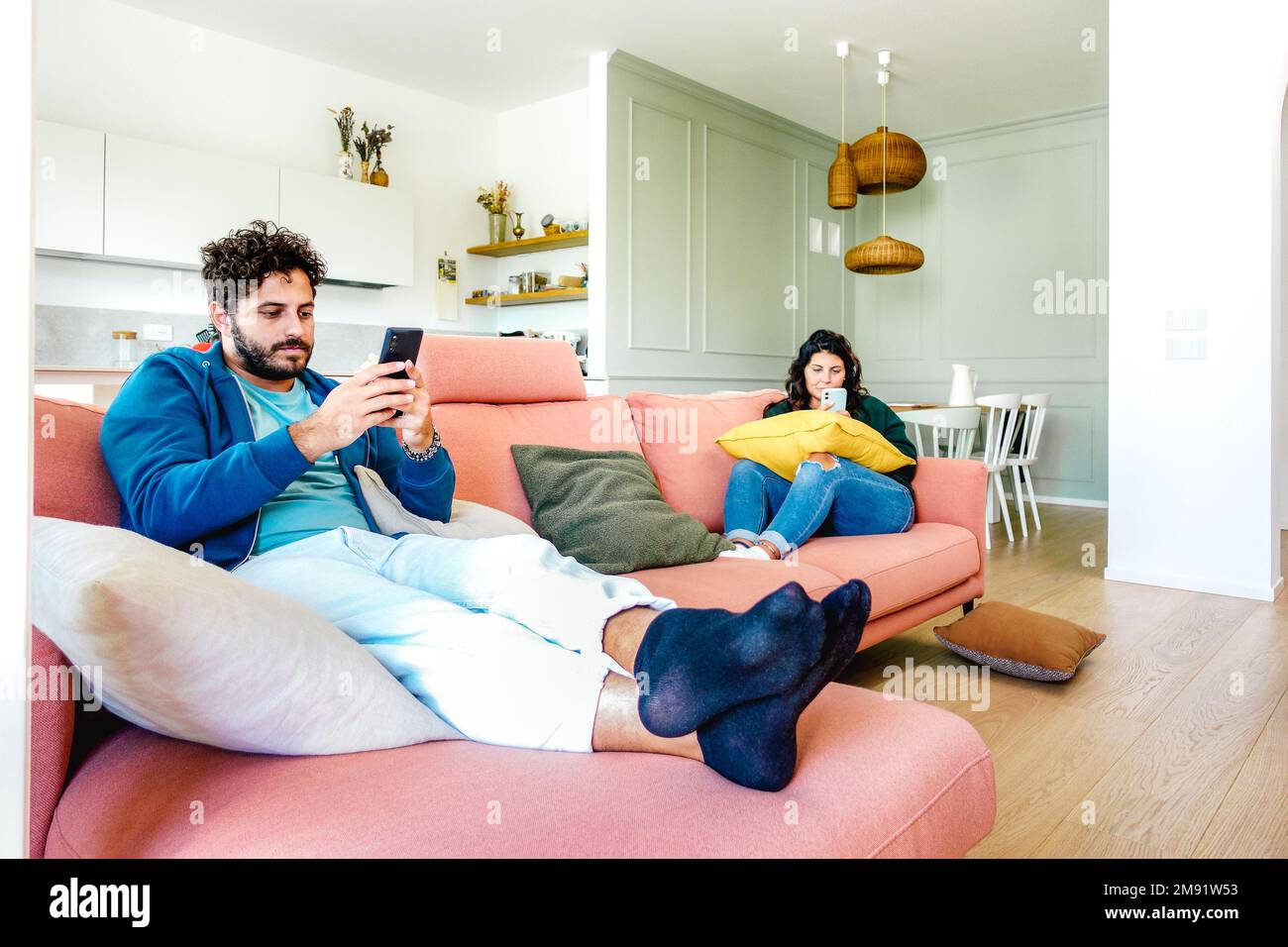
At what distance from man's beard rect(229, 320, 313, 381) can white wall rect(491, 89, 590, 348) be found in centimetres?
439

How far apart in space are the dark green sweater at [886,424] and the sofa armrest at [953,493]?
52mm

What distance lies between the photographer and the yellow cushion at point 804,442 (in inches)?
110

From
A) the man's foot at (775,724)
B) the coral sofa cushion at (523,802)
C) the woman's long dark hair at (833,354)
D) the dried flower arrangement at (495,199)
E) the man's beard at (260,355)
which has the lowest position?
the coral sofa cushion at (523,802)

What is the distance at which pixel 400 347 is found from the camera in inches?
63.6

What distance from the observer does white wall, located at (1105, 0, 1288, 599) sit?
3.50 meters

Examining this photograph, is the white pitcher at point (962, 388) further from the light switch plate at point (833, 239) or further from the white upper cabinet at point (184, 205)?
the white upper cabinet at point (184, 205)

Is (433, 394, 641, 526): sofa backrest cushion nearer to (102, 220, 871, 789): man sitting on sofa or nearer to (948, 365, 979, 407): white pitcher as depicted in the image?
(102, 220, 871, 789): man sitting on sofa

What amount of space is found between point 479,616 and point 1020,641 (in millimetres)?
1826

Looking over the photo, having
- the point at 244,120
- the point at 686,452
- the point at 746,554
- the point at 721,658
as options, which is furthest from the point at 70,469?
the point at 244,120

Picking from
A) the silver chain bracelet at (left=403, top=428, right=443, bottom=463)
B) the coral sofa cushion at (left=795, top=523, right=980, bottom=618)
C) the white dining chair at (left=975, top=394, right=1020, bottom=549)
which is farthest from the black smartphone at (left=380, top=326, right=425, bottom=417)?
the white dining chair at (left=975, top=394, right=1020, bottom=549)

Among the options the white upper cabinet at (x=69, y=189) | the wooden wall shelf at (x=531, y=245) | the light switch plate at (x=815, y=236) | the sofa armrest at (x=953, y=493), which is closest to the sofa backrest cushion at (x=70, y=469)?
the sofa armrest at (x=953, y=493)

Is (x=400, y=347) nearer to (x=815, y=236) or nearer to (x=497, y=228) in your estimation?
(x=497, y=228)

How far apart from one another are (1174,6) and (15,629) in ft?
14.8
